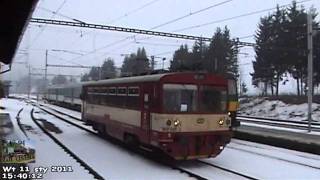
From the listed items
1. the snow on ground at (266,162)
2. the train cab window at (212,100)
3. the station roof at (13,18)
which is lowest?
the snow on ground at (266,162)

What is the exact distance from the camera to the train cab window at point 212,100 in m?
14.6

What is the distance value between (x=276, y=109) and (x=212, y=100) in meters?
39.3

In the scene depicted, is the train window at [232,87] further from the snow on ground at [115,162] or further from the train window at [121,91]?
the train window at [121,91]

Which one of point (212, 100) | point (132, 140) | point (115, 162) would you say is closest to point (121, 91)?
point (132, 140)

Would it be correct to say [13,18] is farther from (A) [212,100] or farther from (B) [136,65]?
(B) [136,65]

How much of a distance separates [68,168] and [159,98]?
317 centimetres

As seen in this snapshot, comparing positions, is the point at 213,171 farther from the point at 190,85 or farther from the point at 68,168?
the point at 68,168

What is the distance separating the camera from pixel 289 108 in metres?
50.6

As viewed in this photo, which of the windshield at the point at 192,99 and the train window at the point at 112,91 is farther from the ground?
the train window at the point at 112,91

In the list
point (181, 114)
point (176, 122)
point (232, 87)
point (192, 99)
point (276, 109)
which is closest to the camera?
point (176, 122)

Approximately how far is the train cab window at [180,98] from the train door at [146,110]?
0.69 m

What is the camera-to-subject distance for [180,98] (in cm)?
1424

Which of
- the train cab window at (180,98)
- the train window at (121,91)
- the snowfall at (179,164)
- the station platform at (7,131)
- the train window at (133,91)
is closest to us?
the station platform at (7,131)

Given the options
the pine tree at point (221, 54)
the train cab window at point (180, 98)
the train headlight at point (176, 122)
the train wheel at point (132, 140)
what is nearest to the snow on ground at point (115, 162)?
the train wheel at point (132, 140)
